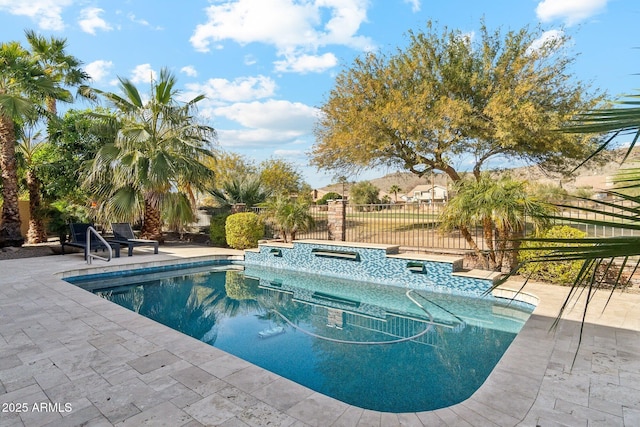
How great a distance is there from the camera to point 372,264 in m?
9.20

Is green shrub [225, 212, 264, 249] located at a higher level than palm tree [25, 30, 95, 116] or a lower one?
lower

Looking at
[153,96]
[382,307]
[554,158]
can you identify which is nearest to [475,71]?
[554,158]

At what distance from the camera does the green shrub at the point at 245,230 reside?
41.8 feet

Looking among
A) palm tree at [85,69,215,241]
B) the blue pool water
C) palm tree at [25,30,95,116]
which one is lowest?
the blue pool water

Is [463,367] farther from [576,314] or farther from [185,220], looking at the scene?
[185,220]

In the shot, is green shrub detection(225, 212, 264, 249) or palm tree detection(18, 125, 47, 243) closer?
palm tree detection(18, 125, 47, 243)

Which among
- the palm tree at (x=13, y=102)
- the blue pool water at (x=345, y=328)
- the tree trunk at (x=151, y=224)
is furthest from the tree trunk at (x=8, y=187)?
the blue pool water at (x=345, y=328)

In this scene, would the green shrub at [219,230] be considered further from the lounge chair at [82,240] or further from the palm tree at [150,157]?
the lounge chair at [82,240]

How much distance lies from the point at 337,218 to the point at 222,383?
807 cm

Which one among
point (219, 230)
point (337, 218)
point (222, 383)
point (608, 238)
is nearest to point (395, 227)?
point (337, 218)

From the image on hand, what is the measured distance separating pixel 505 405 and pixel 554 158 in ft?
47.1

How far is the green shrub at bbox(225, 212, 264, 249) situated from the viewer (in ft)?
41.8

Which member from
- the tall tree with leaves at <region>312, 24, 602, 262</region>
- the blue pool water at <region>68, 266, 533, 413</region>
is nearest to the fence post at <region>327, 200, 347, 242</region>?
the blue pool water at <region>68, 266, 533, 413</region>

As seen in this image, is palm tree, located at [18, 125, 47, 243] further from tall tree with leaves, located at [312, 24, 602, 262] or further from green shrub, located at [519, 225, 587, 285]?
green shrub, located at [519, 225, 587, 285]
